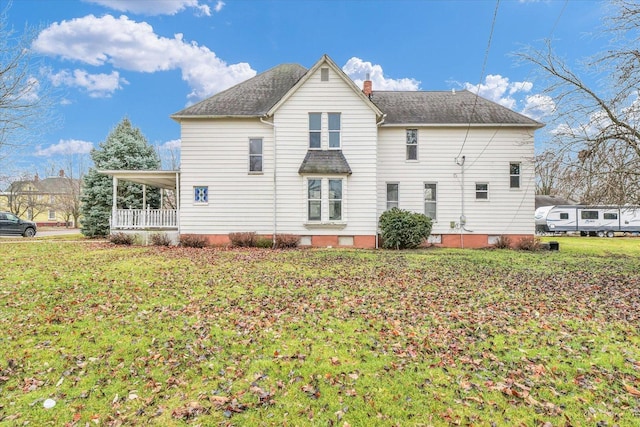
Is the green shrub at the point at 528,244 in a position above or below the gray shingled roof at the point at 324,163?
below

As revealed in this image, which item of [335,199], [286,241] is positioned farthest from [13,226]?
[335,199]

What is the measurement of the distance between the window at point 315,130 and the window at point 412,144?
15.4 feet

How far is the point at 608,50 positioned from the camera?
9.69m

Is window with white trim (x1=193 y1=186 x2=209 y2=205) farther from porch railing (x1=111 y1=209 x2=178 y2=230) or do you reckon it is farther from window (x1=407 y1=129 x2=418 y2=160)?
window (x1=407 y1=129 x2=418 y2=160)

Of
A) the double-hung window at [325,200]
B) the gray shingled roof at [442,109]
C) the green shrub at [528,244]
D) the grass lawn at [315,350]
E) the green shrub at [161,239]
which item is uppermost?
the gray shingled roof at [442,109]

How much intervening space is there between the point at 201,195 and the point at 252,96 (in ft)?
18.5

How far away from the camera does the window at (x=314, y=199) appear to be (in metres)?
16.1

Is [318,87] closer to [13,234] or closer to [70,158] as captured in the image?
[13,234]

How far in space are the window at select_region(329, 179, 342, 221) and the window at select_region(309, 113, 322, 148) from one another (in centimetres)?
194

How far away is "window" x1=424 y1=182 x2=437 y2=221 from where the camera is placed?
17.6 metres

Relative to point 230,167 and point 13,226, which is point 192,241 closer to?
point 230,167

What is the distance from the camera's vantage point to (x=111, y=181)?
22.3m

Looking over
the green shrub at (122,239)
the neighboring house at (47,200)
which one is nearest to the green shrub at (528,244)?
the green shrub at (122,239)

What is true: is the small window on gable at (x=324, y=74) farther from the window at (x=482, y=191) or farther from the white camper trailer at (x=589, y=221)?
the white camper trailer at (x=589, y=221)
